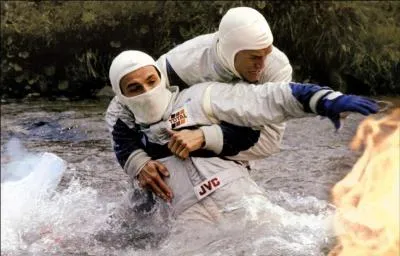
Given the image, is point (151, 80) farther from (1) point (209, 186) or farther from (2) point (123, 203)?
(2) point (123, 203)

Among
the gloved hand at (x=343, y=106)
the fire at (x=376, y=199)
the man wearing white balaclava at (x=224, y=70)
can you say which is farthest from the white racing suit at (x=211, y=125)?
the gloved hand at (x=343, y=106)

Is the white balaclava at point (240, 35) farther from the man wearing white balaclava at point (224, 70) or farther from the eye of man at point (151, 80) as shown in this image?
the eye of man at point (151, 80)

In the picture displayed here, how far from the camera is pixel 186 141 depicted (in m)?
4.28

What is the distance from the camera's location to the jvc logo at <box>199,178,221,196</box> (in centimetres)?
437

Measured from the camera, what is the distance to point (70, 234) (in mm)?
4730

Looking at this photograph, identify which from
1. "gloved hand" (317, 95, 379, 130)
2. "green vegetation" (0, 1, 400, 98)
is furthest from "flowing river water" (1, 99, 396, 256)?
"green vegetation" (0, 1, 400, 98)

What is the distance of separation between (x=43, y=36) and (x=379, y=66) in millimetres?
4715

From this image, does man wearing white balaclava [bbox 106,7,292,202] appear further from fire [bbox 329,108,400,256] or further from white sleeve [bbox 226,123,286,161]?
fire [bbox 329,108,400,256]

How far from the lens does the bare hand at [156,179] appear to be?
4.50 metres

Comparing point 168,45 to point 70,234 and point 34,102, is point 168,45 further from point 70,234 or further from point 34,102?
point 70,234

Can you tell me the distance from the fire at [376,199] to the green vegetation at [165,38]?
6028 millimetres

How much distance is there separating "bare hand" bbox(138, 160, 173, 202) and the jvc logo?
0.22 meters

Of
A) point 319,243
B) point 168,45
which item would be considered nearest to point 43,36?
point 168,45

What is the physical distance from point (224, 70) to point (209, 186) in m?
0.70
